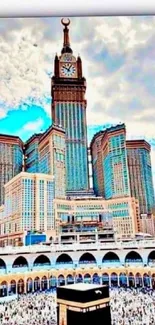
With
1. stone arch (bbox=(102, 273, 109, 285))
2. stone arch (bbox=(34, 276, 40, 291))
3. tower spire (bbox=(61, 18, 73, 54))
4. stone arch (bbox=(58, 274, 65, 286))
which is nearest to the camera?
tower spire (bbox=(61, 18, 73, 54))

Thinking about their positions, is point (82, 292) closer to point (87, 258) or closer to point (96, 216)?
point (87, 258)

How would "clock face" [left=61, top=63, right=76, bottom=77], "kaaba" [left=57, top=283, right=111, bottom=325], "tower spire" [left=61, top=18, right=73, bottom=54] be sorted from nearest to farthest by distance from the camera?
"kaaba" [left=57, top=283, right=111, bottom=325], "tower spire" [left=61, top=18, right=73, bottom=54], "clock face" [left=61, top=63, right=76, bottom=77]

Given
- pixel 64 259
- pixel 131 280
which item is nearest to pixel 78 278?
pixel 64 259

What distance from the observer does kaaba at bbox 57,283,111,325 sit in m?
2.73

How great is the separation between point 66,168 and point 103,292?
124cm

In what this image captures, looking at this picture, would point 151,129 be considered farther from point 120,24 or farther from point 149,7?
point 149,7

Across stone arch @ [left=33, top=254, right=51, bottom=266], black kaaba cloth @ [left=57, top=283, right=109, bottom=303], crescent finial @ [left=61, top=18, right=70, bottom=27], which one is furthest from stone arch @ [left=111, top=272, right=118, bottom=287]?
crescent finial @ [left=61, top=18, right=70, bottom=27]

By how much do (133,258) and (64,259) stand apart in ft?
2.40

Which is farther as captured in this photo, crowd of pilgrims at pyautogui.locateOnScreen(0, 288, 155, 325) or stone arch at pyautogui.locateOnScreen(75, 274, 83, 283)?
stone arch at pyautogui.locateOnScreen(75, 274, 83, 283)

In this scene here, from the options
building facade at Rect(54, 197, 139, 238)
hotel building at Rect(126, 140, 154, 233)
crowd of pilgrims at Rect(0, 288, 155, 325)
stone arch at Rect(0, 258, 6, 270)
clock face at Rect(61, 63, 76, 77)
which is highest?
clock face at Rect(61, 63, 76, 77)

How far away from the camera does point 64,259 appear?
3229mm

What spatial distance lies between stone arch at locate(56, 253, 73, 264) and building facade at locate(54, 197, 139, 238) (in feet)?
0.78

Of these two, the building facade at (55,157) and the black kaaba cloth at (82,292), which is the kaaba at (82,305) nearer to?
the black kaaba cloth at (82,292)

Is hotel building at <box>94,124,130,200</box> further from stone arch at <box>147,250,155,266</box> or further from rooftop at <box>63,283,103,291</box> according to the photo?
rooftop at <box>63,283,103,291</box>
